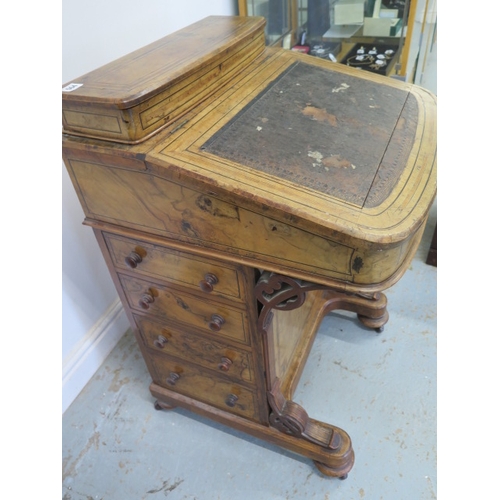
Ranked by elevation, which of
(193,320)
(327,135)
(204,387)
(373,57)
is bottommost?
(204,387)

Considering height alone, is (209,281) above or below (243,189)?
below

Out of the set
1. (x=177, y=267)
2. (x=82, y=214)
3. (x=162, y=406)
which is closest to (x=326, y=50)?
(x=82, y=214)

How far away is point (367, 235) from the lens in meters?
0.73

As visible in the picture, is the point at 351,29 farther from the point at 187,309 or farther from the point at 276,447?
the point at 276,447

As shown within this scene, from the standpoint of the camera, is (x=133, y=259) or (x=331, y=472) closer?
(x=133, y=259)

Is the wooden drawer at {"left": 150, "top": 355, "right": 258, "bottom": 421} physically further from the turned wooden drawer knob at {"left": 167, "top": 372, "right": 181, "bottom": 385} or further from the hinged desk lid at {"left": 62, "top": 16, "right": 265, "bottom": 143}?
the hinged desk lid at {"left": 62, "top": 16, "right": 265, "bottom": 143}

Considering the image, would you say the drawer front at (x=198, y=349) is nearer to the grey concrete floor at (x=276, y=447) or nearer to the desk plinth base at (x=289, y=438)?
the desk plinth base at (x=289, y=438)

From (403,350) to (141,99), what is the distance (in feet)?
4.81

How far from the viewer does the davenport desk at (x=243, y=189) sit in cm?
81

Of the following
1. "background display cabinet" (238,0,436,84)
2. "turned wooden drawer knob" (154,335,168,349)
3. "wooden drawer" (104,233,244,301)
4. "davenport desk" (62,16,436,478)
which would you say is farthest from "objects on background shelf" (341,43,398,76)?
"turned wooden drawer knob" (154,335,168,349)

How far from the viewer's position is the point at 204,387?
4.65 ft

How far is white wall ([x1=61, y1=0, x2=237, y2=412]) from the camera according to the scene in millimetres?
1296

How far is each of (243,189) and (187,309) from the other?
50 centimetres

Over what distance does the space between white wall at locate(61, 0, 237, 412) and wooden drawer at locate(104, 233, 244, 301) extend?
0.46 meters
